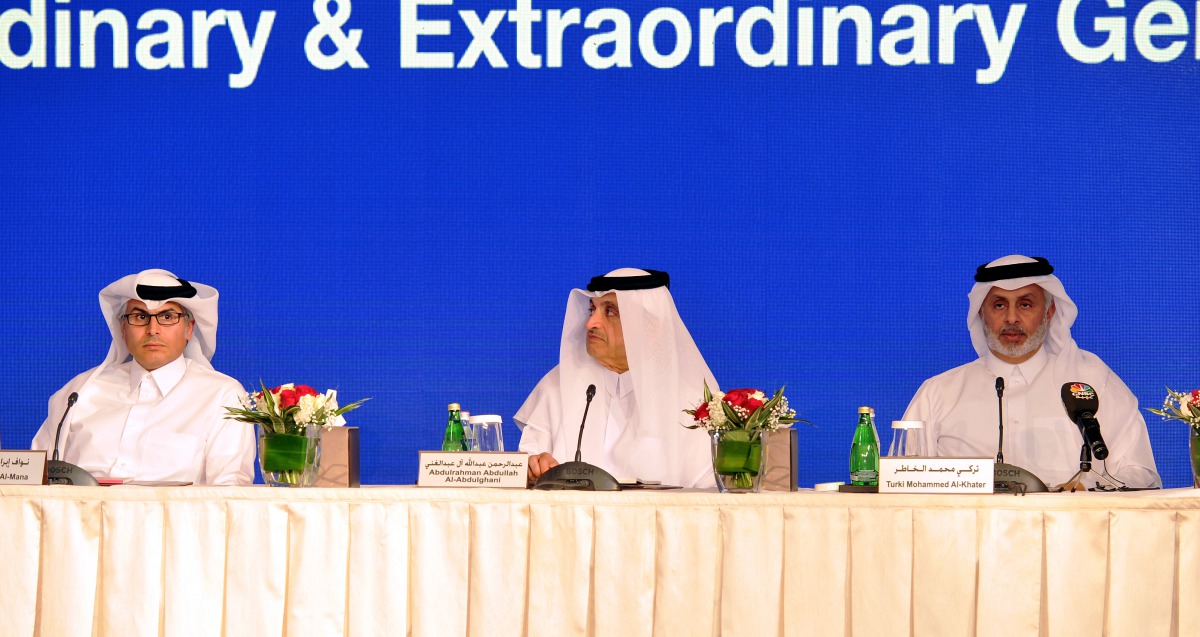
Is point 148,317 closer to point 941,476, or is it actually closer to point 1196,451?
point 941,476

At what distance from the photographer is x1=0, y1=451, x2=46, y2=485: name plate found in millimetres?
2756

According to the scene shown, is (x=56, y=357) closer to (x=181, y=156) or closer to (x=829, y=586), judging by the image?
(x=181, y=156)

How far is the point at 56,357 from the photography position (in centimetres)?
460

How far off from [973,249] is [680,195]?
44.2 inches

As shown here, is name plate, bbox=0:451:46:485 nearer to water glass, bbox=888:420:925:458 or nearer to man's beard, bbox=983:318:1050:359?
water glass, bbox=888:420:925:458

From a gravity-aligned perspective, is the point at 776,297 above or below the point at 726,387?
above

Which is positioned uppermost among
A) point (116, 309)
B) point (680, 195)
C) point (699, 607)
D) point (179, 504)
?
point (680, 195)

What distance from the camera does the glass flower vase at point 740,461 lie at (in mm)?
2672

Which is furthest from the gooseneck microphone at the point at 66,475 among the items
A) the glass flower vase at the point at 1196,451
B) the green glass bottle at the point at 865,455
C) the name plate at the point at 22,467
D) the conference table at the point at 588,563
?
the glass flower vase at the point at 1196,451

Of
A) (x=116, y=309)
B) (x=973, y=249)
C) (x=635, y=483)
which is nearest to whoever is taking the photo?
(x=635, y=483)

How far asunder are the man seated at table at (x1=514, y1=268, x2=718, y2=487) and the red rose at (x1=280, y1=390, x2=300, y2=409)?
115 centimetres

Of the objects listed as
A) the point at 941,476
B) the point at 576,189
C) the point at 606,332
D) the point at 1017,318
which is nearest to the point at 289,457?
the point at 606,332

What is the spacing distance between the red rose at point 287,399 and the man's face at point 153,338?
4.42 ft

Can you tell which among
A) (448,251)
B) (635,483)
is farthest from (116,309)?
(635,483)
